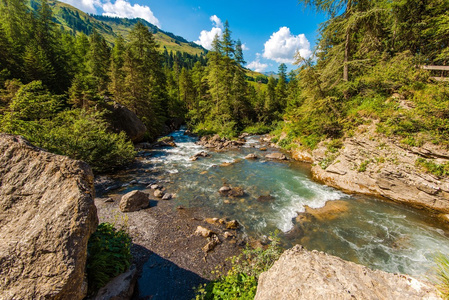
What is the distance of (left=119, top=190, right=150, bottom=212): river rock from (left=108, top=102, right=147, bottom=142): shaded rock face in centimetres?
1432

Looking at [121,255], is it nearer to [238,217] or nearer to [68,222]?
[68,222]

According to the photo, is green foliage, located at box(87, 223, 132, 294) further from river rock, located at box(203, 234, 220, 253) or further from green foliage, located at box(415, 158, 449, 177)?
green foliage, located at box(415, 158, 449, 177)

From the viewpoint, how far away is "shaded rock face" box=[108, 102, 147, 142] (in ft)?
69.7

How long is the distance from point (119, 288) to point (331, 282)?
5233mm

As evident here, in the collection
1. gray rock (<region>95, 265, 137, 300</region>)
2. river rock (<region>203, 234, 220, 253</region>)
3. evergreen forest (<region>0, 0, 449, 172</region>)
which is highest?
evergreen forest (<region>0, 0, 449, 172</region>)

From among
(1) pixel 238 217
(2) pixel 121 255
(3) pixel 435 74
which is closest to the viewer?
(2) pixel 121 255

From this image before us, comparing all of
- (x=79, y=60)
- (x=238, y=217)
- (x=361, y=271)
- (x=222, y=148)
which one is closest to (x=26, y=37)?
(x=79, y=60)

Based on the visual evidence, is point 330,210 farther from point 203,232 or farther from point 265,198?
point 203,232

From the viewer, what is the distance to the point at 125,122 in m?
22.1

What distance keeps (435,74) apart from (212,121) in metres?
29.0

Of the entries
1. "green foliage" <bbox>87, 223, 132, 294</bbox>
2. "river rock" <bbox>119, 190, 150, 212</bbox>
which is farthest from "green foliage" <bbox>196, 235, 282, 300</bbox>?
"river rock" <bbox>119, 190, 150, 212</bbox>

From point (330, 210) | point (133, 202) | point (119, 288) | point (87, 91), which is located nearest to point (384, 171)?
point (330, 210)

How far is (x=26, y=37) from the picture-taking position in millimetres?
27297

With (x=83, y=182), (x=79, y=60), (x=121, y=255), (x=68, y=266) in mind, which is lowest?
(x=121, y=255)
